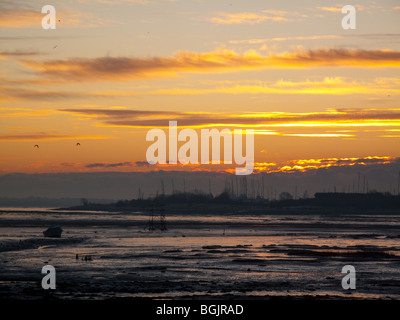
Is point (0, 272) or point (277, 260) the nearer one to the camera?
point (0, 272)

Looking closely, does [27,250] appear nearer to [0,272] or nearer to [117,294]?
[0,272]

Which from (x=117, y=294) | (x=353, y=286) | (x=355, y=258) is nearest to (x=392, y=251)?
(x=355, y=258)

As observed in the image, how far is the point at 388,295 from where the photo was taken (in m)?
38.4

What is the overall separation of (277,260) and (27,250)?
85.3ft

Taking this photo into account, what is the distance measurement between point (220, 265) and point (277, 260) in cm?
678

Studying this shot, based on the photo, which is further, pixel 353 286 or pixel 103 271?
pixel 103 271
